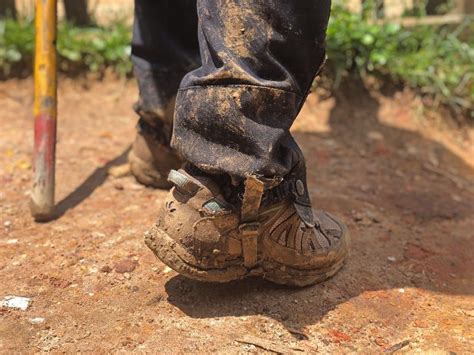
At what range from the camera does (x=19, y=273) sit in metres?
1.67

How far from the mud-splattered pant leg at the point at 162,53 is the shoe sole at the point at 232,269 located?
27.8 inches

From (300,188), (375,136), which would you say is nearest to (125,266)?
(300,188)

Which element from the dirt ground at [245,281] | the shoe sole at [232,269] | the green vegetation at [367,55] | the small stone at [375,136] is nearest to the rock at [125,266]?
the dirt ground at [245,281]

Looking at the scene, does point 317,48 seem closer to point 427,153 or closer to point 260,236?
point 260,236

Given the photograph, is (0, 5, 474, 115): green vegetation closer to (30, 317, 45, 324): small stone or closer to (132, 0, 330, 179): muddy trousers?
(132, 0, 330, 179): muddy trousers

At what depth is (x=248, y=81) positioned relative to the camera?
51.2 inches

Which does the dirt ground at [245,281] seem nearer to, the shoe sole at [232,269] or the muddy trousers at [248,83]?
the shoe sole at [232,269]

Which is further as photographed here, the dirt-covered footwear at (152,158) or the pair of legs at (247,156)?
the dirt-covered footwear at (152,158)

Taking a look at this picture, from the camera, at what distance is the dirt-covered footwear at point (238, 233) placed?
1.46m

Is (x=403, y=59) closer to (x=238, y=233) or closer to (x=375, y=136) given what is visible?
(x=375, y=136)

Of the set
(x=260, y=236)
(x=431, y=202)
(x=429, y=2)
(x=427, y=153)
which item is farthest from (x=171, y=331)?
(x=429, y=2)

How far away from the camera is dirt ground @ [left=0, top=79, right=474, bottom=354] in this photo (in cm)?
145

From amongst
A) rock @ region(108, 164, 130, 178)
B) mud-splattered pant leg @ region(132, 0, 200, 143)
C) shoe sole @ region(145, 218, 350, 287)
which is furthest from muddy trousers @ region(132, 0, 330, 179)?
rock @ region(108, 164, 130, 178)

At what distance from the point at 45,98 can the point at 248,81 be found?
999 mm
